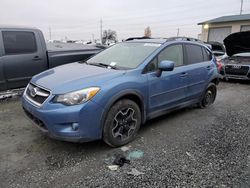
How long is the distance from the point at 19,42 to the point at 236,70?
7727 millimetres

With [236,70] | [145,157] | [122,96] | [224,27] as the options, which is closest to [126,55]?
[122,96]

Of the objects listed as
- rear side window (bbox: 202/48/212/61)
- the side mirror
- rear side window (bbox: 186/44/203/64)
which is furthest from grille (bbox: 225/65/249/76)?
the side mirror

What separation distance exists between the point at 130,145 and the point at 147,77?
111 centimetres

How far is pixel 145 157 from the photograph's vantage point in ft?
10.6

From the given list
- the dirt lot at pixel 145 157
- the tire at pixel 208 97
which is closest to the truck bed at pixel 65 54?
the dirt lot at pixel 145 157

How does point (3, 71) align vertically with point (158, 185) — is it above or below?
above

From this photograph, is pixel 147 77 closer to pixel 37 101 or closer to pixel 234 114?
pixel 37 101

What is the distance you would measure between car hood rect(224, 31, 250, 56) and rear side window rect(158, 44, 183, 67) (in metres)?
5.12

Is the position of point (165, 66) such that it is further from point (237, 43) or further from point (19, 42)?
point (237, 43)

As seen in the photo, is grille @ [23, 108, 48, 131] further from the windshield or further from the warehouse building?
the warehouse building

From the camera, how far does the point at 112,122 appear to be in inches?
128

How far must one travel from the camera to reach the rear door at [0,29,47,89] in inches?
205

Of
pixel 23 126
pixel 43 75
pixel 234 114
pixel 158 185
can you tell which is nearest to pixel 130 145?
pixel 158 185

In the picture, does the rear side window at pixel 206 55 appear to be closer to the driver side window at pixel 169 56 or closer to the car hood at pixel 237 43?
the driver side window at pixel 169 56
